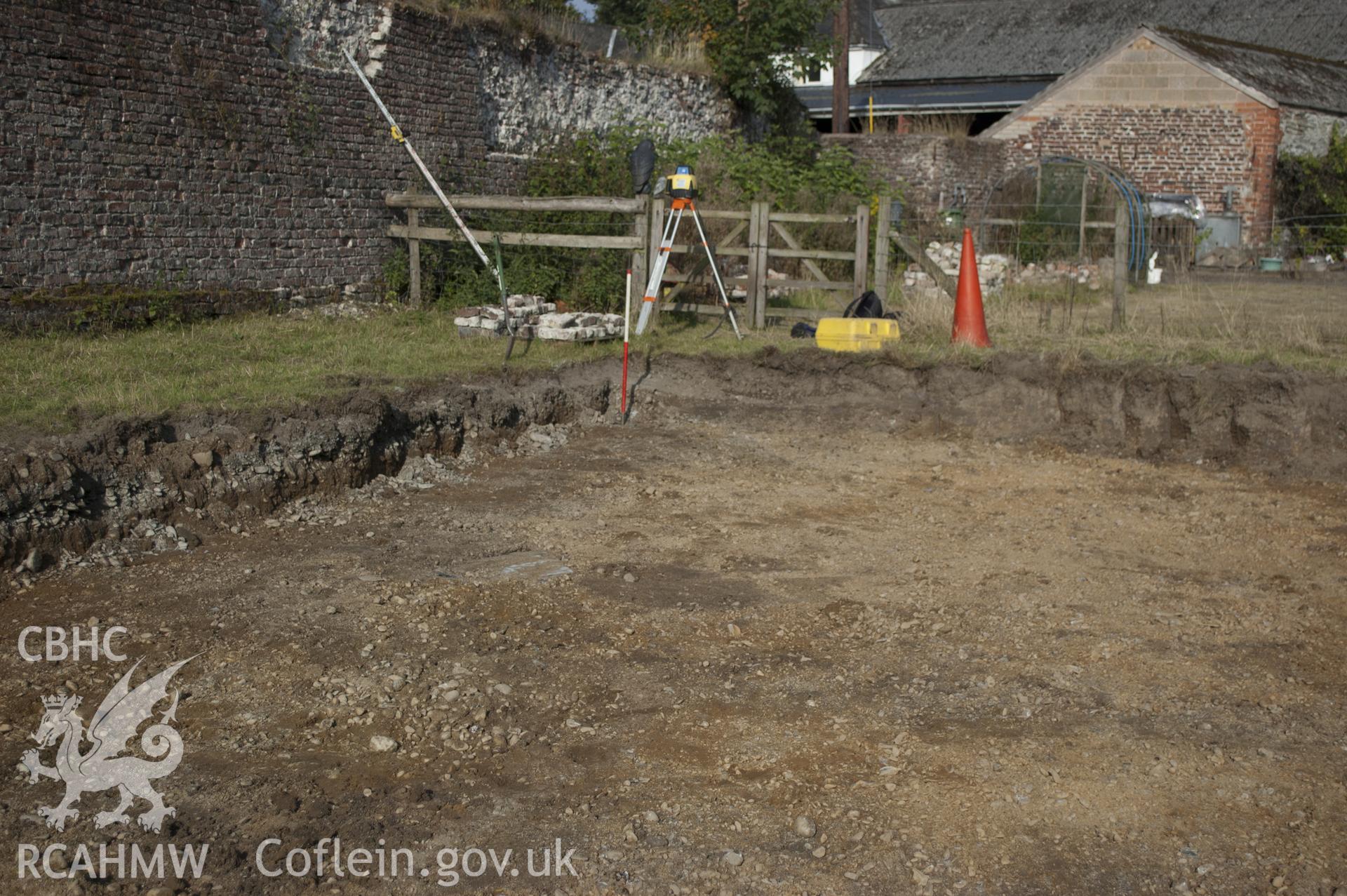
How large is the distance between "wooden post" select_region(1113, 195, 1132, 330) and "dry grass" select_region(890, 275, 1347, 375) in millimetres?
107

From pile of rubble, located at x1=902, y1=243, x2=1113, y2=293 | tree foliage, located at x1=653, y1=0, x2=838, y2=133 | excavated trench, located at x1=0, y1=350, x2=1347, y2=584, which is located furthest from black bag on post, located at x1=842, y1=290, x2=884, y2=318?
tree foliage, located at x1=653, y1=0, x2=838, y2=133

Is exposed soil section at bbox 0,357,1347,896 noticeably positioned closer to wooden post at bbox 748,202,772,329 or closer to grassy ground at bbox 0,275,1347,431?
grassy ground at bbox 0,275,1347,431

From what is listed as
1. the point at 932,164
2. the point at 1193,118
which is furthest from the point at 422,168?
the point at 1193,118

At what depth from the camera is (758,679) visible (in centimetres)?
495

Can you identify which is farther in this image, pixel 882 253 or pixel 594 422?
pixel 882 253

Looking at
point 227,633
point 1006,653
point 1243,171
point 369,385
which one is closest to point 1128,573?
point 1006,653

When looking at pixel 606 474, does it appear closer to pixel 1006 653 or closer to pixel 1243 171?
pixel 1006 653

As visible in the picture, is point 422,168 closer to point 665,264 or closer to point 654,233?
point 654,233

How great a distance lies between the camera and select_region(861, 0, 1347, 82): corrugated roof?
99.8 feet

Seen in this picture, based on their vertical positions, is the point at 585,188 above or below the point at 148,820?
above

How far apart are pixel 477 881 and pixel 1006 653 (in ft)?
8.73

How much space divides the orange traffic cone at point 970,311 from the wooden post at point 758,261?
2094 mm

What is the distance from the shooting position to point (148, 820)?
3.75 meters

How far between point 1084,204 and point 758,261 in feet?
25.8
